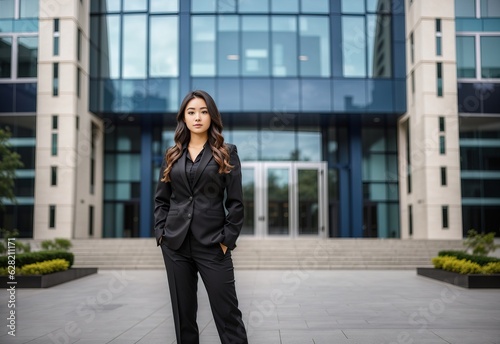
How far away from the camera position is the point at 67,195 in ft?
78.8

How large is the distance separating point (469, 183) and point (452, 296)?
1644cm

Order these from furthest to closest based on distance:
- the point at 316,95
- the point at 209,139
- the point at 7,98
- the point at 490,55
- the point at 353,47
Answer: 1. the point at 353,47
2. the point at 316,95
3. the point at 490,55
4. the point at 7,98
5. the point at 209,139

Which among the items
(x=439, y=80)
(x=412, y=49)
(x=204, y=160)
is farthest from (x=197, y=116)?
(x=412, y=49)

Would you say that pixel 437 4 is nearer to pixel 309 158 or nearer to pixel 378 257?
pixel 309 158

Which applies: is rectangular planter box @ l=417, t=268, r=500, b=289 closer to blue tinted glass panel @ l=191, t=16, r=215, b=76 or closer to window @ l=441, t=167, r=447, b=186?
window @ l=441, t=167, r=447, b=186

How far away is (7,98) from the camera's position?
81.3 feet

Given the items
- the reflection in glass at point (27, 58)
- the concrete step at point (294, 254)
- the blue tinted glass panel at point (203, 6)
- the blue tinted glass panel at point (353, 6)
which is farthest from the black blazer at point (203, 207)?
the blue tinted glass panel at point (353, 6)

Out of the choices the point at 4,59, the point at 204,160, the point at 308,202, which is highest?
the point at 4,59

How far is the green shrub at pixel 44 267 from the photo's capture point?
12.1 m

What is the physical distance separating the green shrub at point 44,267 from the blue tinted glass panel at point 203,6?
54.0 ft

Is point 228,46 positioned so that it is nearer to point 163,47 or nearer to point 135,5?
point 163,47

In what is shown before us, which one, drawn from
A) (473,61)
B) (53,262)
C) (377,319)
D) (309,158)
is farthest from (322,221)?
(377,319)

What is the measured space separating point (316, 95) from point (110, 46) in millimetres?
10253

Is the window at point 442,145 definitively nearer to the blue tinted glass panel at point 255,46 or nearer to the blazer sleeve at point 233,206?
the blue tinted glass panel at point 255,46
